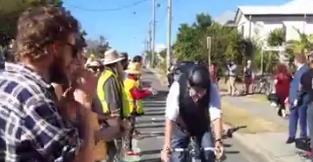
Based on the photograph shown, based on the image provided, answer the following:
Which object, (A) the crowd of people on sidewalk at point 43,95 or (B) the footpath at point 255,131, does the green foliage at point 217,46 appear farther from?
(A) the crowd of people on sidewalk at point 43,95

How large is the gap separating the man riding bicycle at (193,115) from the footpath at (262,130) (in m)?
5.23

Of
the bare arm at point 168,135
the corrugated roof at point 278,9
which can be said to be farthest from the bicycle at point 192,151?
the corrugated roof at point 278,9

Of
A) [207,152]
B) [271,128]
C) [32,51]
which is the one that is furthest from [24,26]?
[271,128]

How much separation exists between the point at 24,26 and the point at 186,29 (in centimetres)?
5775

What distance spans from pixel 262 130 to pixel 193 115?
10.8 meters

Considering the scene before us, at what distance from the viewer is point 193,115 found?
6.54m

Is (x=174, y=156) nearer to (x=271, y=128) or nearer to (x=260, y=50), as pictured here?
(x=271, y=128)

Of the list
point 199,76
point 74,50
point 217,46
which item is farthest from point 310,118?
point 217,46

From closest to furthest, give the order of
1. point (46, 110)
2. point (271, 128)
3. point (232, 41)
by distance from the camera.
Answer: point (46, 110) < point (271, 128) < point (232, 41)

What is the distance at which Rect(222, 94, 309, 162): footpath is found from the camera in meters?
13.4

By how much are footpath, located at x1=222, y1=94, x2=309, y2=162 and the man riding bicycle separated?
17.2ft

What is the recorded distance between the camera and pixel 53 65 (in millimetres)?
3113

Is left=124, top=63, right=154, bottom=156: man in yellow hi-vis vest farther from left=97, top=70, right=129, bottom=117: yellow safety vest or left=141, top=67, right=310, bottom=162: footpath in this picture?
left=97, top=70, right=129, bottom=117: yellow safety vest

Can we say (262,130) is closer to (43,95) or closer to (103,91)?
(103,91)
